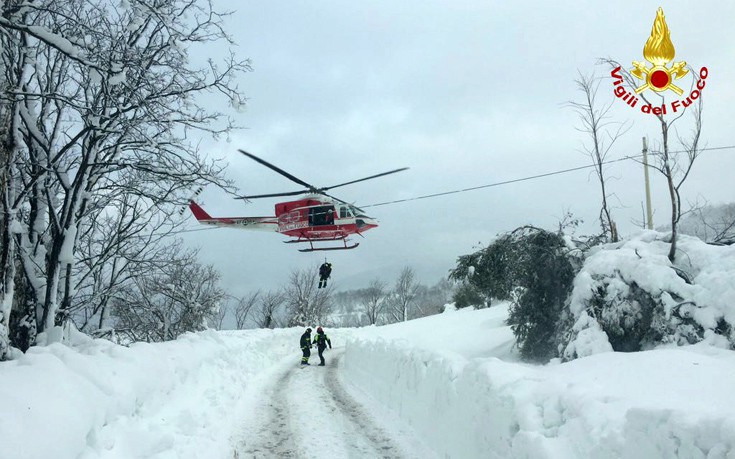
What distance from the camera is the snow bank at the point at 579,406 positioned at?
3650 millimetres

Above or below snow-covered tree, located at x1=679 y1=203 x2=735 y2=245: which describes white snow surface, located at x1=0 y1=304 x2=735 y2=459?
below

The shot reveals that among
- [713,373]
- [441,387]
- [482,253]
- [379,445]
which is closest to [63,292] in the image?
[379,445]

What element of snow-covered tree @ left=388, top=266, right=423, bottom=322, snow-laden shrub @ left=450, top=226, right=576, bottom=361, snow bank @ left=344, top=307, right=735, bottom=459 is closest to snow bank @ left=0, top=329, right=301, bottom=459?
snow bank @ left=344, top=307, right=735, bottom=459

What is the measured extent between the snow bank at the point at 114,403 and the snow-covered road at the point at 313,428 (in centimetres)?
54

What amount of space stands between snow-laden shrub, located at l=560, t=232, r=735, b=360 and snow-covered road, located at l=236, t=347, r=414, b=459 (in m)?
5.73

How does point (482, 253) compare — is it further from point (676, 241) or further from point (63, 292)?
point (63, 292)

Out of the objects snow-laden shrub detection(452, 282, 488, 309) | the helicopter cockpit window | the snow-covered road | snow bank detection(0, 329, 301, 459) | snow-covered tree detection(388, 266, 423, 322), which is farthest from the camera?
snow-covered tree detection(388, 266, 423, 322)

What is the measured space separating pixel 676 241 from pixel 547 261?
132 inches

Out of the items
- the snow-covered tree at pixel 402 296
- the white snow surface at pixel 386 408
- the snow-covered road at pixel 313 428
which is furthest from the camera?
the snow-covered tree at pixel 402 296

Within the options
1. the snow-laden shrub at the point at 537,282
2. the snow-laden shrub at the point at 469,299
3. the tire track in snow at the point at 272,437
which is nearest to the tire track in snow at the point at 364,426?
the tire track in snow at the point at 272,437

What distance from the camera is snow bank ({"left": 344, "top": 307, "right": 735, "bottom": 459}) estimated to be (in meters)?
3.65

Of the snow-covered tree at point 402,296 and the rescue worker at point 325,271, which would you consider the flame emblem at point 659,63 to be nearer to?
the rescue worker at point 325,271

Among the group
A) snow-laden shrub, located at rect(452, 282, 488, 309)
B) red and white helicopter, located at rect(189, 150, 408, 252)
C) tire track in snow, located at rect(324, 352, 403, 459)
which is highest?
red and white helicopter, located at rect(189, 150, 408, 252)

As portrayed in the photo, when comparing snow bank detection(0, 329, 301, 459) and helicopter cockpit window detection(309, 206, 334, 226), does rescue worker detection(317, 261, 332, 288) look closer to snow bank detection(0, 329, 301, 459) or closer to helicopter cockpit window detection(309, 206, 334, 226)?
helicopter cockpit window detection(309, 206, 334, 226)
